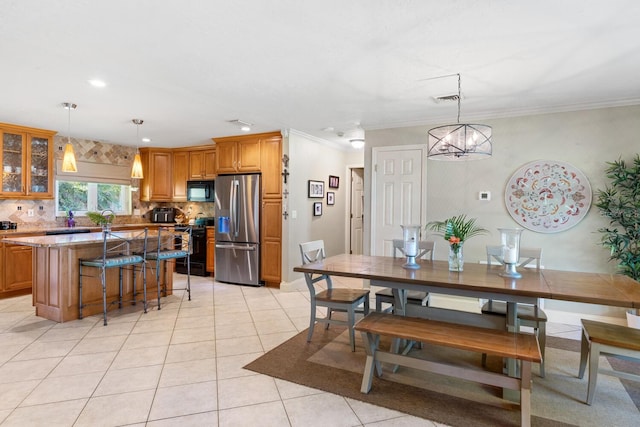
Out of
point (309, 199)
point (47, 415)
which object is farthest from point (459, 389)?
point (309, 199)

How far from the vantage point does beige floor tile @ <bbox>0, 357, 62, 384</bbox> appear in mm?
2613

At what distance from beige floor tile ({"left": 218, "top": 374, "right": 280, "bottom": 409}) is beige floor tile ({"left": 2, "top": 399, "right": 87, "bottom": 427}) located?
2.82 feet

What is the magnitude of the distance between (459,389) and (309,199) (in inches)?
149

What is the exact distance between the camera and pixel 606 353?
2281mm

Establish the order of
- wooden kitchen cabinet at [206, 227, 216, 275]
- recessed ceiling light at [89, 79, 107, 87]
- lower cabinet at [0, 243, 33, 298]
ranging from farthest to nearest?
wooden kitchen cabinet at [206, 227, 216, 275]
lower cabinet at [0, 243, 33, 298]
recessed ceiling light at [89, 79, 107, 87]

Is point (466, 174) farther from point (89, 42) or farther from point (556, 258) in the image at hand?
point (89, 42)

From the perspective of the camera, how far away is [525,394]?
6.63ft

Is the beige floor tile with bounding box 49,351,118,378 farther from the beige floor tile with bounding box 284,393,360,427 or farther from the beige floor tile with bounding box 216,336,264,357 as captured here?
the beige floor tile with bounding box 284,393,360,427

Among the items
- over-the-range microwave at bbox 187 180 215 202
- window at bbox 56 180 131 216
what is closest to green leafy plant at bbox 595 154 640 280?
over-the-range microwave at bbox 187 180 215 202

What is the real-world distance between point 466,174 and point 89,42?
12.9 feet

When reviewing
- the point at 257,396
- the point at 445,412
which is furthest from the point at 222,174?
the point at 445,412

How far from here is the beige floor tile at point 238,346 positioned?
3118mm

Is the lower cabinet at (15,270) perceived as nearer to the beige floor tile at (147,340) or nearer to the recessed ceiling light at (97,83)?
the beige floor tile at (147,340)

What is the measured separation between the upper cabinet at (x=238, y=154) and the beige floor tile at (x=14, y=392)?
3702mm
